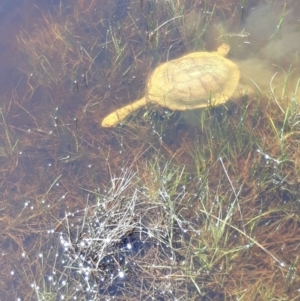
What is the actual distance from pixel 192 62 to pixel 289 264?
1424mm

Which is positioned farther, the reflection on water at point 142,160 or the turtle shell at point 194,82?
the turtle shell at point 194,82

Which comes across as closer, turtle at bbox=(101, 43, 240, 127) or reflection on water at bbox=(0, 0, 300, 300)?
reflection on water at bbox=(0, 0, 300, 300)

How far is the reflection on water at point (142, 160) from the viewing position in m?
2.17

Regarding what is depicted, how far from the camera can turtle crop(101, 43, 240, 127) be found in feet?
9.17

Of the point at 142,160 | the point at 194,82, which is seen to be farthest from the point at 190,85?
the point at 142,160

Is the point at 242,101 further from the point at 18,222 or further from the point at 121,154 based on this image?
the point at 18,222

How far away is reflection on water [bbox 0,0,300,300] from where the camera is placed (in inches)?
85.4

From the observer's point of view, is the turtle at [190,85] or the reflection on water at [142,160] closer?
the reflection on water at [142,160]

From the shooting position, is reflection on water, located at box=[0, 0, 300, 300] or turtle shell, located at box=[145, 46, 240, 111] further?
turtle shell, located at box=[145, 46, 240, 111]

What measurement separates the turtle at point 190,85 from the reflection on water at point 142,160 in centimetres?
6

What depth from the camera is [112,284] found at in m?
2.17

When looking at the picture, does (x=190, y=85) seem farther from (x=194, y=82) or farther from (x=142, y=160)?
(x=142, y=160)

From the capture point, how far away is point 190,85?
2.83m

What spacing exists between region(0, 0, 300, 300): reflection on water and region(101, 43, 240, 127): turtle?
0.06m
